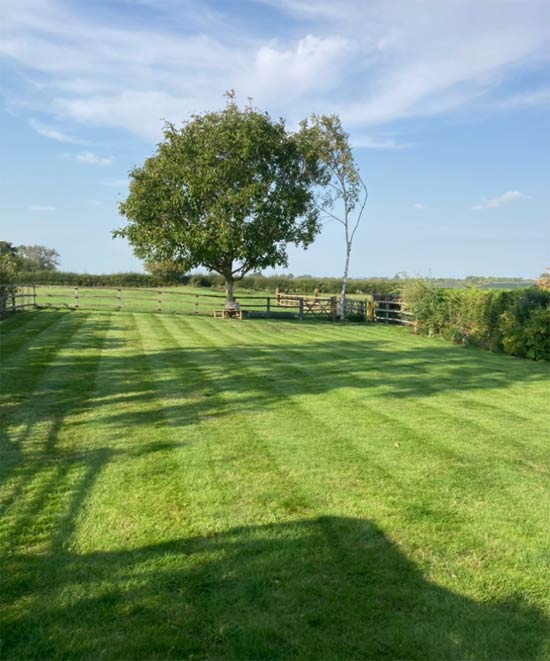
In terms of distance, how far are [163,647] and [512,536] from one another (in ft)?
8.04

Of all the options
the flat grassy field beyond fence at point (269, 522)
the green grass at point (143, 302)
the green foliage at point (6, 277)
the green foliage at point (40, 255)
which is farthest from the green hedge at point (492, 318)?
the green foliage at point (40, 255)

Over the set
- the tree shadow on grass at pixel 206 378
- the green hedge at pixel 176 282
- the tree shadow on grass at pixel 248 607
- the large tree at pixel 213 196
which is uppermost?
the large tree at pixel 213 196

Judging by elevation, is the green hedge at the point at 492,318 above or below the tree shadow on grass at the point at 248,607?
above

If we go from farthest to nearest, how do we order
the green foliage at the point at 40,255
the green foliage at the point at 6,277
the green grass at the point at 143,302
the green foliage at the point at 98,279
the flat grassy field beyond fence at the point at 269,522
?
the green foliage at the point at 40,255
the green foliage at the point at 98,279
the green grass at the point at 143,302
the green foliage at the point at 6,277
the flat grassy field beyond fence at the point at 269,522

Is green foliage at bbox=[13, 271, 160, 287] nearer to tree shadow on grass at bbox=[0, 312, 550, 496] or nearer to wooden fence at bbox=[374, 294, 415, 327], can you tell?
wooden fence at bbox=[374, 294, 415, 327]

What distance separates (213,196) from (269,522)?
2200 centimetres

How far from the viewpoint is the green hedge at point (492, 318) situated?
13.9 meters

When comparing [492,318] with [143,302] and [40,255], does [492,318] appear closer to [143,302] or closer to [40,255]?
[143,302]

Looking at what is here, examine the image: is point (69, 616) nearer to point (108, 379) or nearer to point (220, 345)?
point (108, 379)

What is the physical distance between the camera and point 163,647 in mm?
2459

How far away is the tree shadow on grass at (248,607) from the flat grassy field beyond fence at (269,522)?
0.03 feet

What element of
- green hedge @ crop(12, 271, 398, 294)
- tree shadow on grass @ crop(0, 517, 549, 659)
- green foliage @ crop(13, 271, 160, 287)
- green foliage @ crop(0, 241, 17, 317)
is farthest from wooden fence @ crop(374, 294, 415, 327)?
green foliage @ crop(13, 271, 160, 287)

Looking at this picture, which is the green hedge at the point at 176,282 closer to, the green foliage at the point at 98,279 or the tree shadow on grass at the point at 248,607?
the green foliage at the point at 98,279

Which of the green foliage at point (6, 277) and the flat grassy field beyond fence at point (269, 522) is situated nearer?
the flat grassy field beyond fence at point (269, 522)
